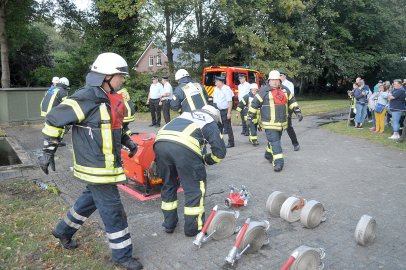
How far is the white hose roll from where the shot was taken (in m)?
4.94

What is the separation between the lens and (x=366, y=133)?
12.0m

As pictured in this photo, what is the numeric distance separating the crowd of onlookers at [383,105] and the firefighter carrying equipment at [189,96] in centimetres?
627

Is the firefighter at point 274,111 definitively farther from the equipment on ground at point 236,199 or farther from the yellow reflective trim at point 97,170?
the yellow reflective trim at point 97,170

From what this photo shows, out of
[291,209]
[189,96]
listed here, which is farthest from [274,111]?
[291,209]

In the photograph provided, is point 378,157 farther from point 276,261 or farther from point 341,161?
point 276,261

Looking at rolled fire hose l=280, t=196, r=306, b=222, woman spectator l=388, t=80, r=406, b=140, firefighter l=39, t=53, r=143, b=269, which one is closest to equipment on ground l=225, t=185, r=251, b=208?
rolled fire hose l=280, t=196, r=306, b=222

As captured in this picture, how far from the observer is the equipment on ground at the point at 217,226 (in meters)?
4.24

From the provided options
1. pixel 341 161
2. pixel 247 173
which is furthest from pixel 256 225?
pixel 341 161

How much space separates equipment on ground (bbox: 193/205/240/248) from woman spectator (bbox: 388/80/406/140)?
8281 mm

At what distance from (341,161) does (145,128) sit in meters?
7.71

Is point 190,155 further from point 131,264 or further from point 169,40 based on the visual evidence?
point 169,40

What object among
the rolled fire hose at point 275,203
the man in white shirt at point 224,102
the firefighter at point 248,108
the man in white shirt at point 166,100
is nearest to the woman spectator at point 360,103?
the firefighter at point 248,108

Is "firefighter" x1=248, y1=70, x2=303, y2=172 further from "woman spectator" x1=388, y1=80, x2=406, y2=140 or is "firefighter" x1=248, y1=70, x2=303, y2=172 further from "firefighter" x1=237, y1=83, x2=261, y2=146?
"woman spectator" x1=388, y1=80, x2=406, y2=140

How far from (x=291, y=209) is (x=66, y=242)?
9.32 feet
